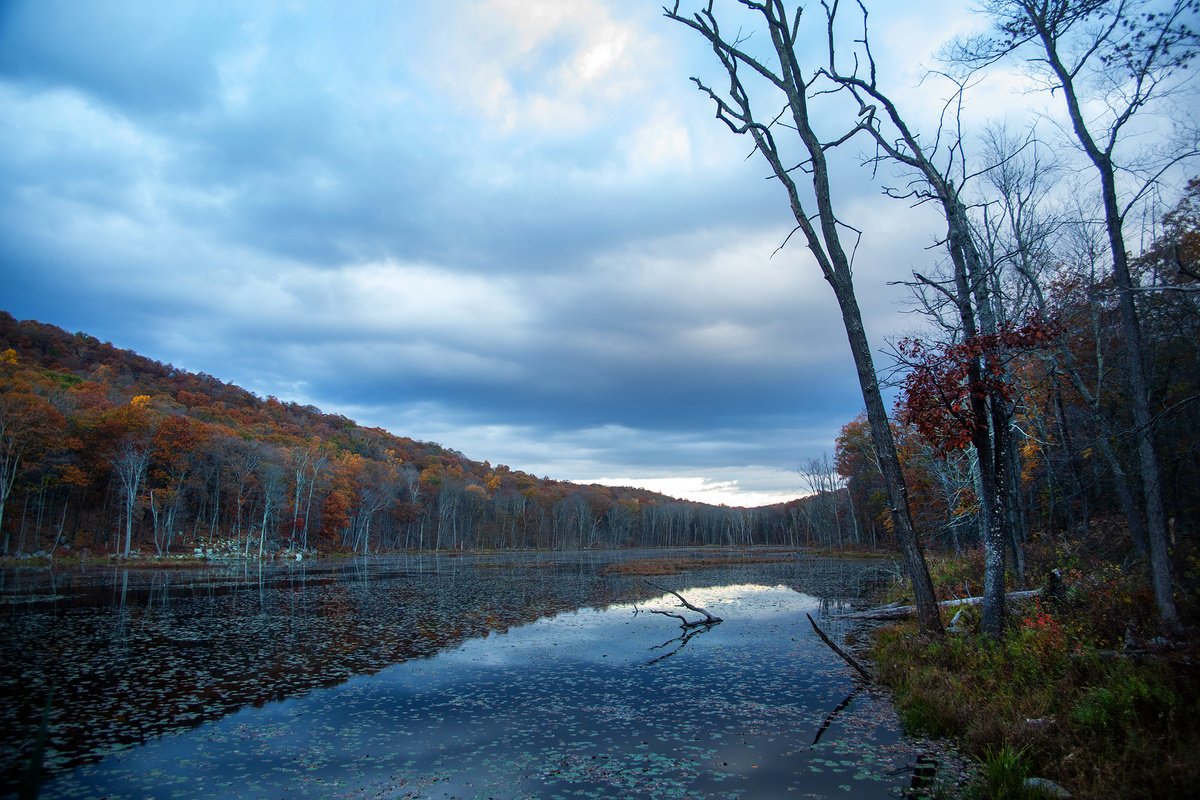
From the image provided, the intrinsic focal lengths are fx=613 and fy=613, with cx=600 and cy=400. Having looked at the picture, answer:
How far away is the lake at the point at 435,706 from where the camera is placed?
23.6ft

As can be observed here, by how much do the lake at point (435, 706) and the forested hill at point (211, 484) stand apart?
38.7 m

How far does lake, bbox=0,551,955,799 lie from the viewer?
721 centimetres

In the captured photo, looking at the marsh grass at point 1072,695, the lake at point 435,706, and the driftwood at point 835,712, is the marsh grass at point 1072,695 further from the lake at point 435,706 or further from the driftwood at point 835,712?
the lake at point 435,706

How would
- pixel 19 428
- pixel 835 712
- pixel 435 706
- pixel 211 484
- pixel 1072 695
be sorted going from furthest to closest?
pixel 211 484 → pixel 19 428 → pixel 435 706 → pixel 835 712 → pixel 1072 695

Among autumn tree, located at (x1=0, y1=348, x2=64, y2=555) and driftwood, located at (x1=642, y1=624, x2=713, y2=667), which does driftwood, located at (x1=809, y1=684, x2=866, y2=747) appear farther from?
autumn tree, located at (x1=0, y1=348, x2=64, y2=555)

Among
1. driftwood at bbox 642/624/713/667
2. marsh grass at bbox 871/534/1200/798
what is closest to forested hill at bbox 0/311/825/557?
driftwood at bbox 642/624/713/667

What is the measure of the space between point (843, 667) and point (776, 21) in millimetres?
13311

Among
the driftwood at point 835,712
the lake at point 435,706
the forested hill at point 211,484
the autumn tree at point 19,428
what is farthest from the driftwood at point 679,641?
the forested hill at point 211,484

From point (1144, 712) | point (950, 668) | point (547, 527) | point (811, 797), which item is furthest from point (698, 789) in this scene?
point (547, 527)

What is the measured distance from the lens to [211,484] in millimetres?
68562

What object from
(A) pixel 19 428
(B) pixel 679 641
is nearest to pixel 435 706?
(B) pixel 679 641

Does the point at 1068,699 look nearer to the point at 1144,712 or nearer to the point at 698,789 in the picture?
the point at 1144,712

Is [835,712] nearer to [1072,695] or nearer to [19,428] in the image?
[1072,695]

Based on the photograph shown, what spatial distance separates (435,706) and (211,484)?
7119cm
